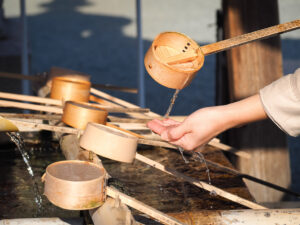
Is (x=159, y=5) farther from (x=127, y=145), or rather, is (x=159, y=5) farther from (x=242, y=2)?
(x=127, y=145)

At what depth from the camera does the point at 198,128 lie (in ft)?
6.62

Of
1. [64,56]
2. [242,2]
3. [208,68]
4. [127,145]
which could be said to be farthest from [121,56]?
[127,145]

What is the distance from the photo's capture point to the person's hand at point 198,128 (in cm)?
198

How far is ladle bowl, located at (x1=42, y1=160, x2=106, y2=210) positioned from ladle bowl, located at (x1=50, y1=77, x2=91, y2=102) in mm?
1864

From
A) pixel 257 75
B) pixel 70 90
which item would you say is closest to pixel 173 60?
pixel 70 90

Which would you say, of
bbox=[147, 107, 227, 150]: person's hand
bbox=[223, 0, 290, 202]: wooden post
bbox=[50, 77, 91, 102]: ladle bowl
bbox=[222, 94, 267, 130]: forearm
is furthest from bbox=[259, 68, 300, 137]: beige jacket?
bbox=[223, 0, 290, 202]: wooden post

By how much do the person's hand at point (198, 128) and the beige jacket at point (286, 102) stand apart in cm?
25

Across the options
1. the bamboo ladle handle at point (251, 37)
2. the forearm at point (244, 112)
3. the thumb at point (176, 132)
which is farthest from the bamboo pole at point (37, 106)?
the forearm at point (244, 112)

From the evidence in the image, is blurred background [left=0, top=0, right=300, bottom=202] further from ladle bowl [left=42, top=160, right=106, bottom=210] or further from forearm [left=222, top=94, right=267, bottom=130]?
ladle bowl [left=42, top=160, right=106, bottom=210]

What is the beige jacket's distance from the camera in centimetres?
171

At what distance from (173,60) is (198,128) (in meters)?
0.40

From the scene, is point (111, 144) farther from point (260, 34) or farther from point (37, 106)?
point (37, 106)

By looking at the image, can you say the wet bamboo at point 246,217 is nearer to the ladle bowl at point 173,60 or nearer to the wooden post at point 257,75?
the ladle bowl at point 173,60

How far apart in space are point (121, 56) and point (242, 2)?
9789mm
